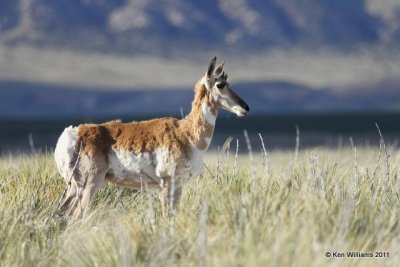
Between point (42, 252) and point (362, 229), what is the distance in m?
3.22

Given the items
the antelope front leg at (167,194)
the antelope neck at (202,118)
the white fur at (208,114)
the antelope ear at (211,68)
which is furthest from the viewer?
the white fur at (208,114)

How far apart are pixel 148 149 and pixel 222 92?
1122 millimetres

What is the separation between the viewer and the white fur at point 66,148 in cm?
1165

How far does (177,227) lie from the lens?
31.4 ft

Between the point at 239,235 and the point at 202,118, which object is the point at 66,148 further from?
the point at 239,235

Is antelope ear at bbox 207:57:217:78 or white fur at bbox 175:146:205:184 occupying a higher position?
antelope ear at bbox 207:57:217:78

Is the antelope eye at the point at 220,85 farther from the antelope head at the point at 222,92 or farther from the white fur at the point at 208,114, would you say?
the white fur at the point at 208,114

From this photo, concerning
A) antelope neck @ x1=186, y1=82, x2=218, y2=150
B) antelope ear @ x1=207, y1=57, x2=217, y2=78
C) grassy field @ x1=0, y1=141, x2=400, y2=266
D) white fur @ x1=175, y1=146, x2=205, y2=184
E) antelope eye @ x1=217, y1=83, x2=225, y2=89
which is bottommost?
grassy field @ x1=0, y1=141, x2=400, y2=266

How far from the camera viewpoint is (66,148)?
11641 mm

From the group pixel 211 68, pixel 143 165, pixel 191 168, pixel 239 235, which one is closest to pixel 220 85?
pixel 211 68

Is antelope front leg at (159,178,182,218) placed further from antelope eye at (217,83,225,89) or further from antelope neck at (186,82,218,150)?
antelope eye at (217,83,225,89)

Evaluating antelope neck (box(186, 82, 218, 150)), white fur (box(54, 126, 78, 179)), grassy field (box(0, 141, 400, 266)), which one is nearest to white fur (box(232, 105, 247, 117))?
antelope neck (box(186, 82, 218, 150))

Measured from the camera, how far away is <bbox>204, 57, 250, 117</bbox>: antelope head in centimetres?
1138

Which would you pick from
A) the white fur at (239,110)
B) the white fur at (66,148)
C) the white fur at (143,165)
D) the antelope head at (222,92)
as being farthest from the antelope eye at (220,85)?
the white fur at (66,148)
